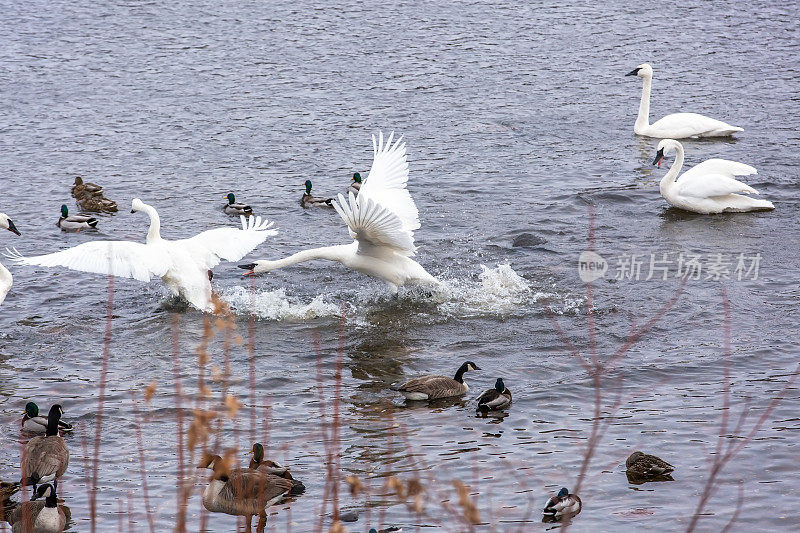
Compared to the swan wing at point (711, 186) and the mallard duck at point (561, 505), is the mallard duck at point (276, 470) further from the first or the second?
the swan wing at point (711, 186)

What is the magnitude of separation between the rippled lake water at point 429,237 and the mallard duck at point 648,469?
15 centimetres

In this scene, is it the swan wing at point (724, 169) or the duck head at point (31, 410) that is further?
the swan wing at point (724, 169)

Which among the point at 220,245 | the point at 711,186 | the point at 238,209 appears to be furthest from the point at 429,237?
the point at 711,186

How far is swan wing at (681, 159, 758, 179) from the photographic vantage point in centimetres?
1450

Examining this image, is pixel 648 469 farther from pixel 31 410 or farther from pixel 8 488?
pixel 31 410

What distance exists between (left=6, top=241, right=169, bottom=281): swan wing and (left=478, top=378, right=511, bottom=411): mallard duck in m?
4.09

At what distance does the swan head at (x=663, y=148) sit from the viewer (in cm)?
1551

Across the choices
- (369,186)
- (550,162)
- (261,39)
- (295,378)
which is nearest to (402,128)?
(550,162)

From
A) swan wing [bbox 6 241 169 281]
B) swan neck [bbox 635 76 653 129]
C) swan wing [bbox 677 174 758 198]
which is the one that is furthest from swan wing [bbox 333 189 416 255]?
swan neck [bbox 635 76 653 129]

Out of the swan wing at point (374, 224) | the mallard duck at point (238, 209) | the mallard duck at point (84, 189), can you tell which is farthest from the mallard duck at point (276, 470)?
the mallard duck at point (84, 189)

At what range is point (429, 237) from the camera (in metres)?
13.7

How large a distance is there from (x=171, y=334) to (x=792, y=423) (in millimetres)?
6292

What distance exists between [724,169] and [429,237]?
435cm

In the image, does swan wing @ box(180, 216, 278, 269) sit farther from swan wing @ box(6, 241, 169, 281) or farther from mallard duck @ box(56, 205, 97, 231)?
mallard duck @ box(56, 205, 97, 231)
